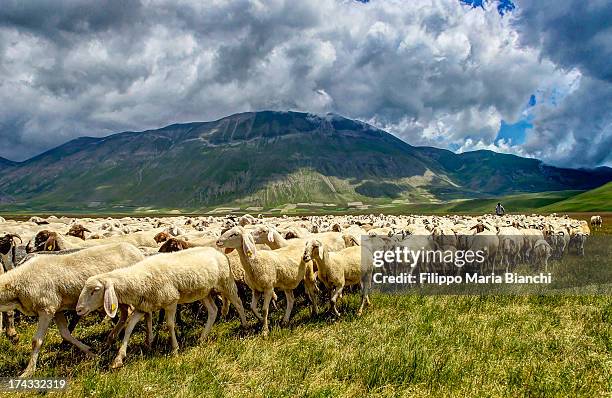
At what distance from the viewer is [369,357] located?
8.44m

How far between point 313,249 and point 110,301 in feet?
19.1

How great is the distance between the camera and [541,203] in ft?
650

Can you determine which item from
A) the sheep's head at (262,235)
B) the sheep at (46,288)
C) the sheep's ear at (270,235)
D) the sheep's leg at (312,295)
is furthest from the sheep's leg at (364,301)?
the sheep at (46,288)

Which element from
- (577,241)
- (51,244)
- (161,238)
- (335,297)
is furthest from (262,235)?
(577,241)

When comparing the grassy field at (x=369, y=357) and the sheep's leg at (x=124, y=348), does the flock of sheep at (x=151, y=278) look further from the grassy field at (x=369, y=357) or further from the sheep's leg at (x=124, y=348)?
the grassy field at (x=369, y=357)

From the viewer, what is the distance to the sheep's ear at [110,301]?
8.23m

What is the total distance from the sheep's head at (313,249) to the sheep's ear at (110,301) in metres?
5.19

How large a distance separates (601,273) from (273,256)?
16.7 metres

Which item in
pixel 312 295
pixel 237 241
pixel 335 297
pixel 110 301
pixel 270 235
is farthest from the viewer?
pixel 270 235

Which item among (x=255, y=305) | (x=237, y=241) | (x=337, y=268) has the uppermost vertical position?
(x=237, y=241)

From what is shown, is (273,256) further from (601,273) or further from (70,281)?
(601,273)

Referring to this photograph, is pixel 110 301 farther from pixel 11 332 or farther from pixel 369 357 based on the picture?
pixel 369 357

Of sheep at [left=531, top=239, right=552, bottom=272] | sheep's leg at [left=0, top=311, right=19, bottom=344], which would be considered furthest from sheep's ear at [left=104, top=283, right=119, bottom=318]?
sheep at [left=531, top=239, right=552, bottom=272]

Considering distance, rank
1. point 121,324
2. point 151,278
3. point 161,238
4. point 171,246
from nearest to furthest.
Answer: point 151,278, point 121,324, point 171,246, point 161,238
